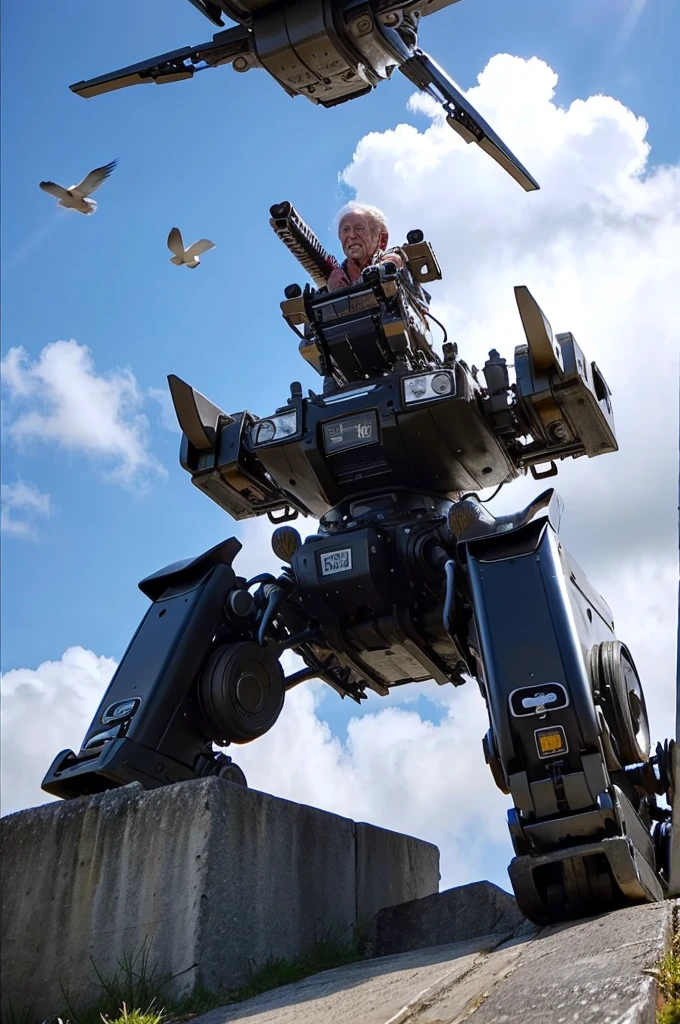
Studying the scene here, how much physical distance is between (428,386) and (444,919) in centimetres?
259

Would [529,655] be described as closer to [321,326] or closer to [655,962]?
[655,962]

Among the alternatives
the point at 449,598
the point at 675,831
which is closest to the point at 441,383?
the point at 449,598

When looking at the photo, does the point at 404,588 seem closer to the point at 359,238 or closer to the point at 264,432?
the point at 264,432

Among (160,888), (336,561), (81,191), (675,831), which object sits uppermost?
(81,191)

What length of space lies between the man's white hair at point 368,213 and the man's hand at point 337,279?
0.39 meters

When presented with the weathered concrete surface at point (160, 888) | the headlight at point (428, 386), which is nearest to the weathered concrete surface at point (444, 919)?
the weathered concrete surface at point (160, 888)

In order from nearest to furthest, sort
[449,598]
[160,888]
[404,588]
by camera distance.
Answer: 1. [160,888]
2. [449,598]
3. [404,588]

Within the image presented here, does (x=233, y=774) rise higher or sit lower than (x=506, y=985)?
higher

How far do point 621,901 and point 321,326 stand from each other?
135 inches

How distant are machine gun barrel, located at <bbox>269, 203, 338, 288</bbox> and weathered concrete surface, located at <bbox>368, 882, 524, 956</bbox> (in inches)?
137

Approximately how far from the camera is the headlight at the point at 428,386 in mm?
5559

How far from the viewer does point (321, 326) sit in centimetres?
600

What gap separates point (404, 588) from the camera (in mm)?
5500

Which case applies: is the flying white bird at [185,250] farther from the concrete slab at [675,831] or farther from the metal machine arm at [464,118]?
the concrete slab at [675,831]
